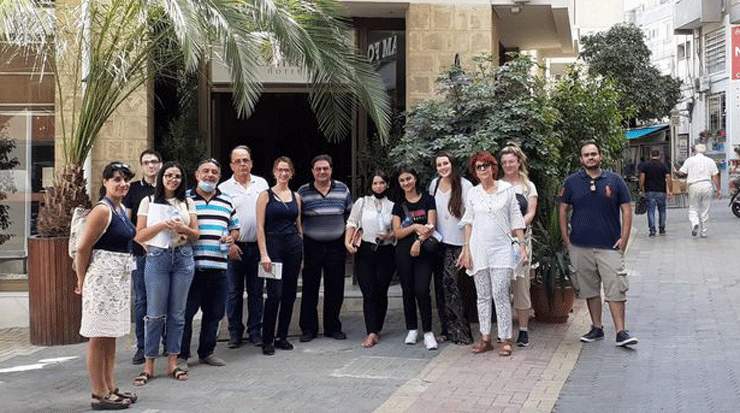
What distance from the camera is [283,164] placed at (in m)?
7.91

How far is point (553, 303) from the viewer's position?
874 centimetres

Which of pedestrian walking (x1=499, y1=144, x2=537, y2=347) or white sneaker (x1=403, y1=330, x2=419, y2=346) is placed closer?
pedestrian walking (x1=499, y1=144, x2=537, y2=347)

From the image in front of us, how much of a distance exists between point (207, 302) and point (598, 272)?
11.8 ft

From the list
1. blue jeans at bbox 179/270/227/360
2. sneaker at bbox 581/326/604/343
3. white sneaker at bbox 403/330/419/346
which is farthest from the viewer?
white sneaker at bbox 403/330/419/346

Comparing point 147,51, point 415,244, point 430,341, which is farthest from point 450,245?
point 147,51

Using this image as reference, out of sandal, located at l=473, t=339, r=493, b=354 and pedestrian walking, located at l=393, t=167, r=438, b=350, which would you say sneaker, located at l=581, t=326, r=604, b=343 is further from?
pedestrian walking, located at l=393, t=167, r=438, b=350

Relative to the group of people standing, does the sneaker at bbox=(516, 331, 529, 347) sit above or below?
below

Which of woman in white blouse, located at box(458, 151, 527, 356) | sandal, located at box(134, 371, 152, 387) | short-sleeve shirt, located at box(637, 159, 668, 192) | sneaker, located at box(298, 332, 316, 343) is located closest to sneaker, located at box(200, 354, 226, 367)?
sandal, located at box(134, 371, 152, 387)

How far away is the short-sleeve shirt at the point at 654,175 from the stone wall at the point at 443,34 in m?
7.16

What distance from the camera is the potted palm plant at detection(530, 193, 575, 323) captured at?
8.57m

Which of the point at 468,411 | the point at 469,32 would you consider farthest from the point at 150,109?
the point at 468,411

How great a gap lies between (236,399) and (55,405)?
133 centimetres

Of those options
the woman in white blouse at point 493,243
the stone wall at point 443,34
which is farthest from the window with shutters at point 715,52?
the woman in white blouse at point 493,243

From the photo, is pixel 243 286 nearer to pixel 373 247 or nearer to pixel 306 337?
pixel 306 337
